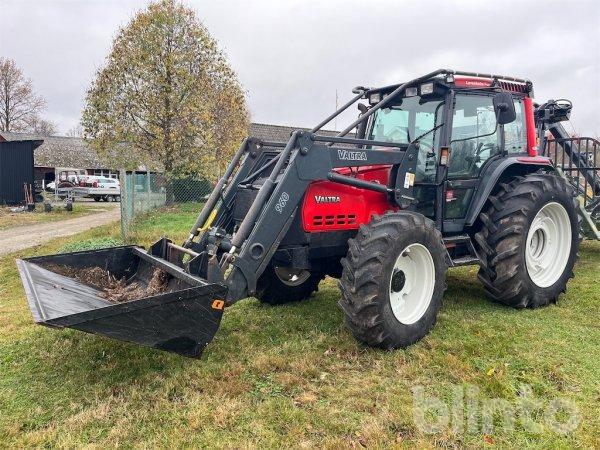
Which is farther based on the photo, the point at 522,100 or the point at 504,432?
the point at 522,100

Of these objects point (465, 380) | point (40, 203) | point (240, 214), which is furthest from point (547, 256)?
point (40, 203)

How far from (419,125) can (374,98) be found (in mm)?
685

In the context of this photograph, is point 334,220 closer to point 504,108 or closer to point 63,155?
point 504,108

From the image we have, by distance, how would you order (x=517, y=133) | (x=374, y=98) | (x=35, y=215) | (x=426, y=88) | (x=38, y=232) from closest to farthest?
1. (x=426, y=88)
2. (x=374, y=98)
3. (x=517, y=133)
4. (x=38, y=232)
5. (x=35, y=215)

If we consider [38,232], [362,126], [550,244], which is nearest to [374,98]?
[362,126]

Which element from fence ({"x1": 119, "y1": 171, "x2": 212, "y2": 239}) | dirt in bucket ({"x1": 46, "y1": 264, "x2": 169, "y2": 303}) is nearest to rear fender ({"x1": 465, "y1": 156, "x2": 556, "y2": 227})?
dirt in bucket ({"x1": 46, "y1": 264, "x2": 169, "y2": 303})

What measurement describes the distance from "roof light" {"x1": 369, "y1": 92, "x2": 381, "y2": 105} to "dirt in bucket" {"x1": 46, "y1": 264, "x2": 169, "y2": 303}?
9.61 ft

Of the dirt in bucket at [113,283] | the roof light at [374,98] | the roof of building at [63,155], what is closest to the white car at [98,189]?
the roof of building at [63,155]

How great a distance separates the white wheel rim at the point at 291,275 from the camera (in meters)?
5.04

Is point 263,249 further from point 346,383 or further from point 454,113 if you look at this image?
A: point 454,113

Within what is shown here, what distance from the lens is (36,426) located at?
284cm

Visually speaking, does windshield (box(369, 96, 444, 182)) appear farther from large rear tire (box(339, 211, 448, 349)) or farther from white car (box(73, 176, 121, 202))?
white car (box(73, 176, 121, 202))

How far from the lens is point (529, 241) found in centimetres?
491

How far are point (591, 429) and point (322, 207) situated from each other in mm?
2407
